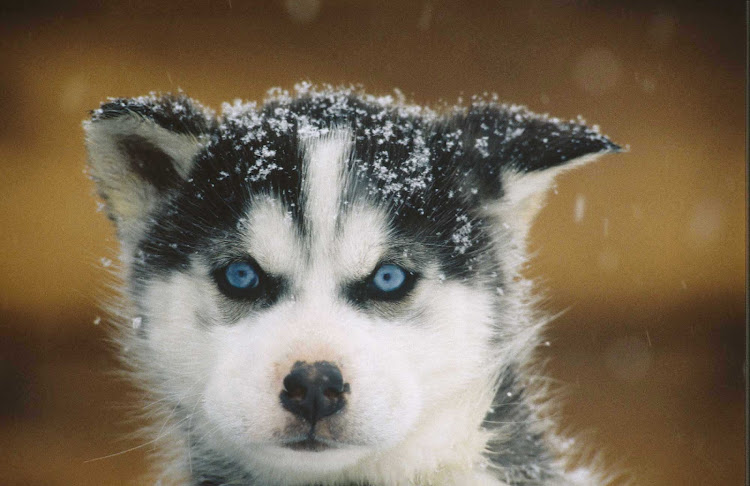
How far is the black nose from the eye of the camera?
1.20 metres

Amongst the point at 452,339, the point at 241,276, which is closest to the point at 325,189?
the point at 241,276

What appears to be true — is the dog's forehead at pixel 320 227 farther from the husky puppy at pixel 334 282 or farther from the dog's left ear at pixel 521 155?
the dog's left ear at pixel 521 155

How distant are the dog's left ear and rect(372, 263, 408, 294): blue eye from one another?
332mm

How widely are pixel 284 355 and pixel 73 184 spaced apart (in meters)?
1.23

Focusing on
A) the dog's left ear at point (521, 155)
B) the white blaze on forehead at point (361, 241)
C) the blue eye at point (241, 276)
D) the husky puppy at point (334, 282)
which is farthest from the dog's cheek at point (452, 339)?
the blue eye at point (241, 276)

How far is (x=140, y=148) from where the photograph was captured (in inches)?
63.9

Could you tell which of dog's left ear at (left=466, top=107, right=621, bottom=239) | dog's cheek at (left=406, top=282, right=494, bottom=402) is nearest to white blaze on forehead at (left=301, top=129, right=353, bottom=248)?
dog's cheek at (left=406, top=282, right=494, bottom=402)

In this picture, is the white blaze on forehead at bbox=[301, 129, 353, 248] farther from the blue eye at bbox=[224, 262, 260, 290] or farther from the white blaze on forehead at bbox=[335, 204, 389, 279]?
the blue eye at bbox=[224, 262, 260, 290]

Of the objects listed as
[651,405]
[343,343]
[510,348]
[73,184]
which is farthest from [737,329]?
[73,184]

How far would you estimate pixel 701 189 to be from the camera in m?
2.41

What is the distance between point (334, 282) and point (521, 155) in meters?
0.55

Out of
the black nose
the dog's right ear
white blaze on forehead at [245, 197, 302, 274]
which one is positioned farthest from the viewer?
the dog's right ear

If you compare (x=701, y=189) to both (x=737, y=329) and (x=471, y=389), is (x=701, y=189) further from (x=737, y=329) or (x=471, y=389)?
(x=471, y=389)

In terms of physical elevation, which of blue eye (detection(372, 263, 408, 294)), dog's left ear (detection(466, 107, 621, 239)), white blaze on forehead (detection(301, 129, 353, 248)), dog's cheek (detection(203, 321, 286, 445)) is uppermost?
dog's left ear (detection(466, 107, 621, 239))
